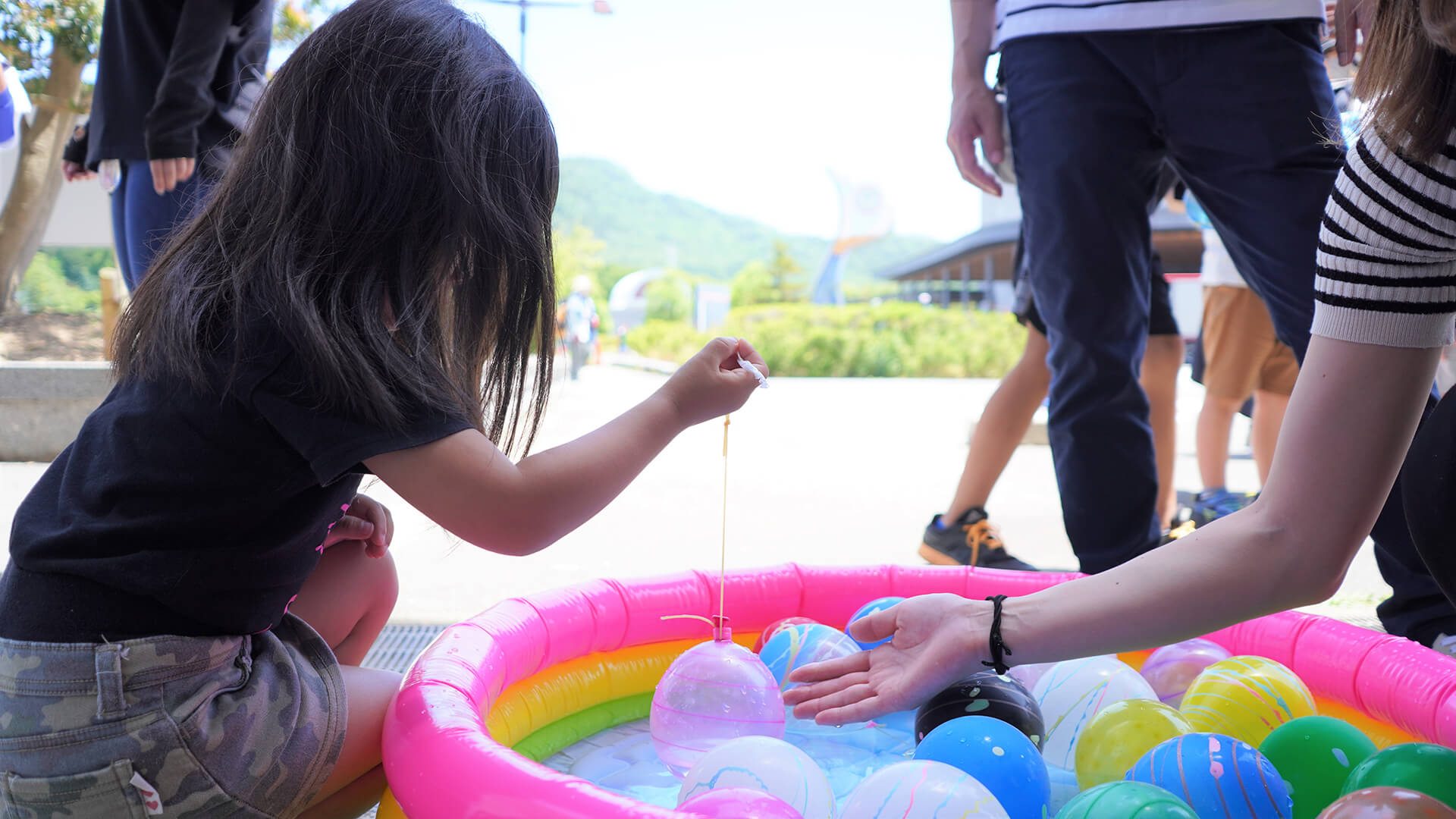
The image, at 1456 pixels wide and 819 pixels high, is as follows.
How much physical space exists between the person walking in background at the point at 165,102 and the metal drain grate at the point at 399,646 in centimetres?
106

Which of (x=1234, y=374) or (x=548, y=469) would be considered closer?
(x=548, y=469)

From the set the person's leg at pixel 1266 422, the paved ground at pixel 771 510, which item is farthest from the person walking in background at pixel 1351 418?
the person's leg at pixel 1266 422

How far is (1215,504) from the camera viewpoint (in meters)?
3.67

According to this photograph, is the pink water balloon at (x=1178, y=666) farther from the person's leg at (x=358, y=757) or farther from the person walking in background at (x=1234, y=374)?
the person walking in background at (x=1234, y=374)

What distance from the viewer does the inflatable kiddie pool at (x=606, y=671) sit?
1.26m

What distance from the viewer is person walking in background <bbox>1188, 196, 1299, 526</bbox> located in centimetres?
373

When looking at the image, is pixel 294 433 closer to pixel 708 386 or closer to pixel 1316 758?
pixel 708 386

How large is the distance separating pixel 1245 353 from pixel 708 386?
9.42 ft

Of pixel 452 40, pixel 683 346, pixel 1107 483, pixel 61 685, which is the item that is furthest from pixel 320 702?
pixel 683 346

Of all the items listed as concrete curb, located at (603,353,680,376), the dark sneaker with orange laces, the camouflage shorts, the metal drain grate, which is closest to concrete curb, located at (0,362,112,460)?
the metal drain grate

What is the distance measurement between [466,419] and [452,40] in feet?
1.87

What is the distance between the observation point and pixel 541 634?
1941 millimetres

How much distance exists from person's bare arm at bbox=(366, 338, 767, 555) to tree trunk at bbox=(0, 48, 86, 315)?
27.0ft

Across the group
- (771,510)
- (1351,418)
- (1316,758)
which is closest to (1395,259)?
(1351,418)
